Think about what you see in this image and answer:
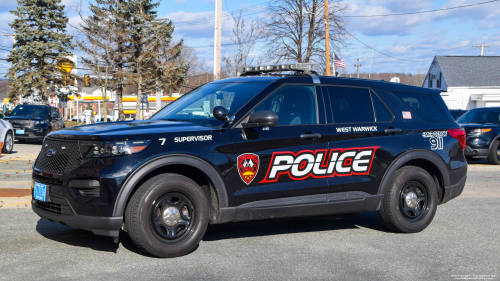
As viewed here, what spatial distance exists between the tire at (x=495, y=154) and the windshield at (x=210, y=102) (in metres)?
11.2

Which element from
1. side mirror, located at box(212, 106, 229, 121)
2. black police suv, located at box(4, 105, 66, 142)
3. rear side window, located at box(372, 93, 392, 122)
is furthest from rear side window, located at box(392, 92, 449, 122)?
black police suv, located at box(4, 105, 66, 142)

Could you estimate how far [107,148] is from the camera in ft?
14.4

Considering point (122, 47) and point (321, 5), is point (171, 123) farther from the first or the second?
point (321, 5)

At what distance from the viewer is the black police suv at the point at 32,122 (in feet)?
71.7

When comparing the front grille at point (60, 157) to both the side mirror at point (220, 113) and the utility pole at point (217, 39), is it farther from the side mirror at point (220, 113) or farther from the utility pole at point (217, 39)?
the utility pole at point (217, 39)

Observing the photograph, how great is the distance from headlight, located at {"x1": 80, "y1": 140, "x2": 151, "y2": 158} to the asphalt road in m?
1.00

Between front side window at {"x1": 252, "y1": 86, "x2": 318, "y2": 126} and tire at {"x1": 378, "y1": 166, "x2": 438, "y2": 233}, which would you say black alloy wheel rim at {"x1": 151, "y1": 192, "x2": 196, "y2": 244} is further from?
tire at {"x1": 378, "y1": 166, "x2": 438, "y2": 233}

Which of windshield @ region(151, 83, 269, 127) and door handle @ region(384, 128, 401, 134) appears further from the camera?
door handle @ region(384, 128, 401, 134)

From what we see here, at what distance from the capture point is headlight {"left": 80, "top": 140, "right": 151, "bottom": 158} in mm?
4379

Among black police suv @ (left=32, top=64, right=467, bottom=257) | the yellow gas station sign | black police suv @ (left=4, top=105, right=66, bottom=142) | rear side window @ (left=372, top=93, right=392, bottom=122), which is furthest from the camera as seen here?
the yellow gas station sign

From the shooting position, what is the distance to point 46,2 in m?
44.5

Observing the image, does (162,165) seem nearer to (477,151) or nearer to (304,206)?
(304,206)

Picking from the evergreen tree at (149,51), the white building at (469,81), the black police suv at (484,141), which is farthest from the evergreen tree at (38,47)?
the black police suv at (484,141)

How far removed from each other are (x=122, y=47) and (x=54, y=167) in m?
39.2
